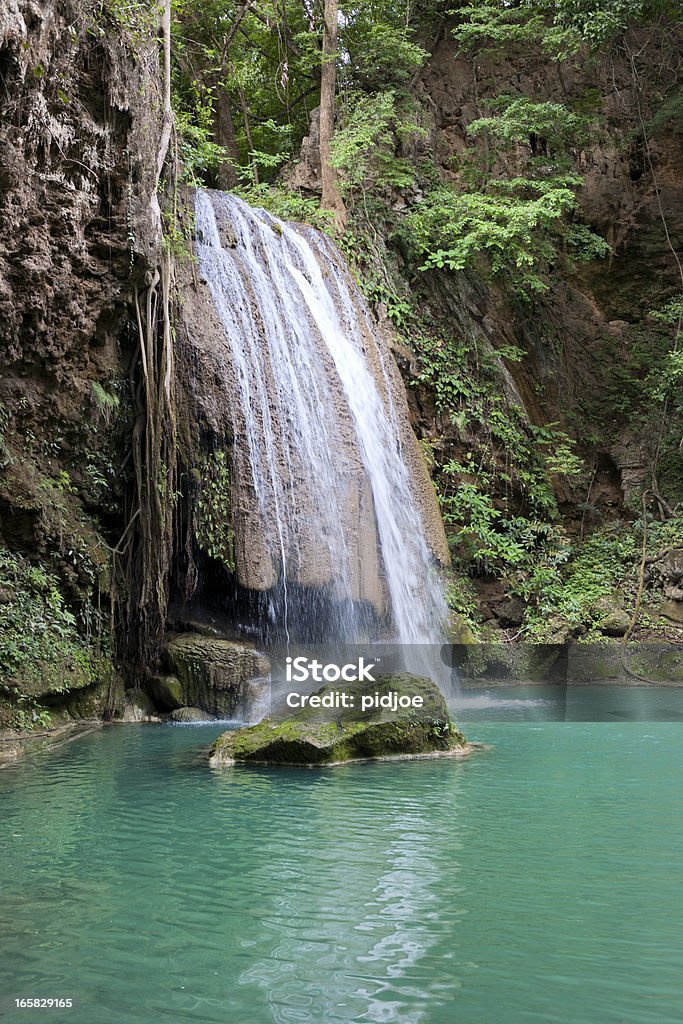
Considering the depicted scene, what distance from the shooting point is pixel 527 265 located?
17.9 m

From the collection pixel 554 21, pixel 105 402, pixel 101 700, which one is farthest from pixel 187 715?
pixel 554 21

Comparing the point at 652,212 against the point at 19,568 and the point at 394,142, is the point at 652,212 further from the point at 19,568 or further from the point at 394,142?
the point at 19,568

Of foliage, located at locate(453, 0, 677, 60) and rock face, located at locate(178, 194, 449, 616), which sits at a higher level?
foliage, located at locate(453, 0, 677, 60)

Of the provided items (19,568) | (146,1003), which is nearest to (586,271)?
(19,568)

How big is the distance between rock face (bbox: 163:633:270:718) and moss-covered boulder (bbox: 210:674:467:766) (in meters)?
2.62

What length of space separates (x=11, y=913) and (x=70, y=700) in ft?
20.4

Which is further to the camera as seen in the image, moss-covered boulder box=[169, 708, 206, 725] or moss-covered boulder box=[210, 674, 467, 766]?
moss-covered boulder box=[169, 708, 206, 725]

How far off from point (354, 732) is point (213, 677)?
350cm

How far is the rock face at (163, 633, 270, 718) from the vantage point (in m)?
10.9

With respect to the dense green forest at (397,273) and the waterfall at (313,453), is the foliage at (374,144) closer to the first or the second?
the dense green forest at (397,273)

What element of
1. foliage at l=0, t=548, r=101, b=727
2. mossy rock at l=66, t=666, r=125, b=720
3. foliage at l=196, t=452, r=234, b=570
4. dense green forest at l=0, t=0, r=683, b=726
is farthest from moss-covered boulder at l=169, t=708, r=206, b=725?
foliage at l=196, t=452, r=234, b=570

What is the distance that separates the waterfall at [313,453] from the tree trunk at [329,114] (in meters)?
2.10

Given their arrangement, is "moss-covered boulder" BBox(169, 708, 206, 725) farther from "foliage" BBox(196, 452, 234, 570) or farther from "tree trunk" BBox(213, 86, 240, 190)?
"tree trunk" BBox(213, 86, 240, 190)

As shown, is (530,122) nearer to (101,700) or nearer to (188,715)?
(188,715)
